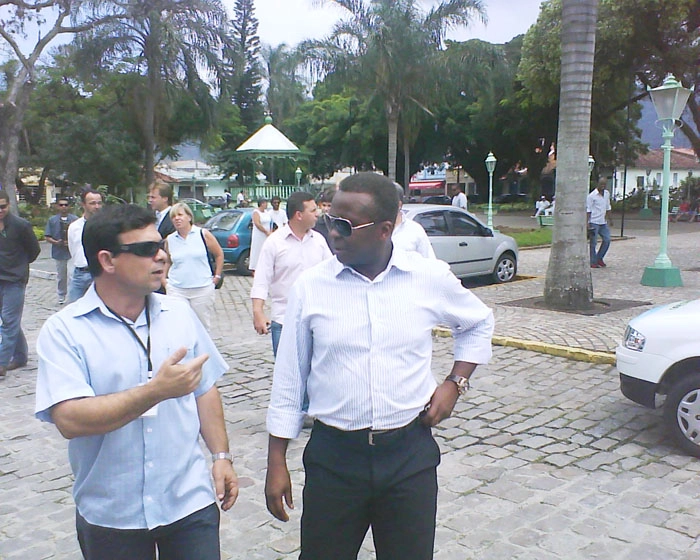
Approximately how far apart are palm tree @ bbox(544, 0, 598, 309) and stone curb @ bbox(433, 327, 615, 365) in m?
2.23

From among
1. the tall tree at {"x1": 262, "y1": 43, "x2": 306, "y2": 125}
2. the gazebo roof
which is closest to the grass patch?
the gazebo roof

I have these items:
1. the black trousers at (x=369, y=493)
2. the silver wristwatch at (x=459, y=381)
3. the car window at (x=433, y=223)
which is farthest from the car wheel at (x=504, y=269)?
the black trousers at (x=369, y=493)

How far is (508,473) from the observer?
475 centimetres

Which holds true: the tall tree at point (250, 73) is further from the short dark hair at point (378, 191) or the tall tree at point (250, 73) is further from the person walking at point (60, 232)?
the short dark hair at point (378, 191)

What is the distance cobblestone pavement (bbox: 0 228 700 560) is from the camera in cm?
382

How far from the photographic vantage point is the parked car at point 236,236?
15.2 metres

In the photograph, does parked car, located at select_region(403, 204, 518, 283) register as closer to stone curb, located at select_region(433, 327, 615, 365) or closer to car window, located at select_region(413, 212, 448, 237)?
car window, located at select_region(413, 212, 448, 237)

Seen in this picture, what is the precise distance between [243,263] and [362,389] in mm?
13428

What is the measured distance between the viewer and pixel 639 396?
5.30m

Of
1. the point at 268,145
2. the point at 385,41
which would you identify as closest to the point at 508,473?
the point at 268,145

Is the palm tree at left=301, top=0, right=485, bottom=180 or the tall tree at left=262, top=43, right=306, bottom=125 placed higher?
the tall tree at left=262, top=43, right=306, bottom=125

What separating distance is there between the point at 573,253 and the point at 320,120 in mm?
39807

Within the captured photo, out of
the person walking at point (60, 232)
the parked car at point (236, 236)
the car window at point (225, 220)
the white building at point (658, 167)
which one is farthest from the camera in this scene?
the white building at point (658, 167)

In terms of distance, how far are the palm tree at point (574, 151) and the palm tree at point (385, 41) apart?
17873 mm
